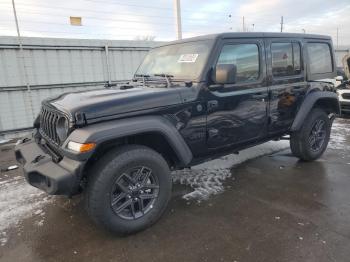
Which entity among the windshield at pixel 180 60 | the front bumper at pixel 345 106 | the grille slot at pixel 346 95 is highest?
the windshield at pixel 180 60

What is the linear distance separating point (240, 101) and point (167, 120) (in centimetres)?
105

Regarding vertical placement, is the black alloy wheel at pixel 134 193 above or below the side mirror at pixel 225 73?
below

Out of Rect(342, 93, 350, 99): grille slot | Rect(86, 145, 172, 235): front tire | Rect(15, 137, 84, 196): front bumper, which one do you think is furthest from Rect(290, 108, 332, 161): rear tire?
Rect(342, 93, 350, 99): grille slot

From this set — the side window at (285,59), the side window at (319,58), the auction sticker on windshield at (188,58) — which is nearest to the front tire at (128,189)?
the auction sticker on windshield at (188,58)

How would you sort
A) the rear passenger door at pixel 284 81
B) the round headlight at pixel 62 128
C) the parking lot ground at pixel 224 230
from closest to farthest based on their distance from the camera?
the parking lot ground at pixel 224 230 < the round headlight at pixel 62 128 < the rear passenger door at pixel 284 81

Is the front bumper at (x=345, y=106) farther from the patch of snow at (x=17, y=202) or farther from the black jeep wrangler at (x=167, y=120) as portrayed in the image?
the patch of snow at (x=17, y=202)

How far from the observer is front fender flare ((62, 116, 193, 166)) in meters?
2.45

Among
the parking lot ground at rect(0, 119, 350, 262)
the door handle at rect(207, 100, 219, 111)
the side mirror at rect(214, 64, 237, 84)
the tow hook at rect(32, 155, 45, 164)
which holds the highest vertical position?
the side mirror at rect(214, 64, 237, 84)

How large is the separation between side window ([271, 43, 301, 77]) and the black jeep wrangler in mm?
14

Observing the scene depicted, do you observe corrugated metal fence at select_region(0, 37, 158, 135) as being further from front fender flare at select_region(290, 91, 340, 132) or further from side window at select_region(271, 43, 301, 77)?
front fender flare at select_region(290, 91, 340, 132)

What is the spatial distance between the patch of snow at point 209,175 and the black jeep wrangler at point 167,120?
21.5 inches

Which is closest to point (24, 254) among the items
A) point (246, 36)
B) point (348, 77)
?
point (246, 36)

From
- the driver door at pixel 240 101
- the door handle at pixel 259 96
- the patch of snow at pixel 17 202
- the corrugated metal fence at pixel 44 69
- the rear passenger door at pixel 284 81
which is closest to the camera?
the patch of snow at pixel 17 202

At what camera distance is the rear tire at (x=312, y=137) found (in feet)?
14.6
